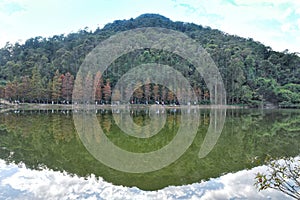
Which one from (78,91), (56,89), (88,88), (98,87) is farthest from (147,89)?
(56,89)

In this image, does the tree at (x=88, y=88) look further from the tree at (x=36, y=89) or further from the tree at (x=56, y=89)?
the tree at (x=36, y=89)

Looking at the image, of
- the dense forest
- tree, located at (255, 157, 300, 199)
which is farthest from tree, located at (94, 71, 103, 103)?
tree, located at (255, 157, 300, 199)

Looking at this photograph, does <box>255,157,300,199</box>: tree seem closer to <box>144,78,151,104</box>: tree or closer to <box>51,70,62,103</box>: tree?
<box>144,78,151,104</box>: tree

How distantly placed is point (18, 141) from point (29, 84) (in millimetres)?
26736

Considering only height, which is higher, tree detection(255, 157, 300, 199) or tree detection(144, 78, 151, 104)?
tree detection(144, 78, 151, 104)

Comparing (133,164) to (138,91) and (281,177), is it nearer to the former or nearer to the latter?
(281,177)

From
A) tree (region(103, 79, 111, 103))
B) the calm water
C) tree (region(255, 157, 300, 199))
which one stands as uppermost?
tree (region(103, 79, 111, 103))

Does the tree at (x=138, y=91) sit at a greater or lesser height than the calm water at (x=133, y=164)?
greater

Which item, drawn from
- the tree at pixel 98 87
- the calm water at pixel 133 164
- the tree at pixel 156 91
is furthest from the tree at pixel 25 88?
the calm water at pixel 133 164

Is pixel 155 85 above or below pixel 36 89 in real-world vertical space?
above

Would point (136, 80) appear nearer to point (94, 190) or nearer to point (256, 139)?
point (256, 139)

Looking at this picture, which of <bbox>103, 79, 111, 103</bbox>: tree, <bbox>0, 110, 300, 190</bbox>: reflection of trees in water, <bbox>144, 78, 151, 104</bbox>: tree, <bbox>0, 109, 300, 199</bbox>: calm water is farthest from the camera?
<bbox>144, 78, 151, 104</bbox>: tree

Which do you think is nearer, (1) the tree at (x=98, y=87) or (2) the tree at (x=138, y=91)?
(1) the tree at (x=98, y=87)

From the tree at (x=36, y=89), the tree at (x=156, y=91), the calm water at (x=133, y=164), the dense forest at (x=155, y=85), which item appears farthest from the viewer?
the tree at (x=156, y=91)
